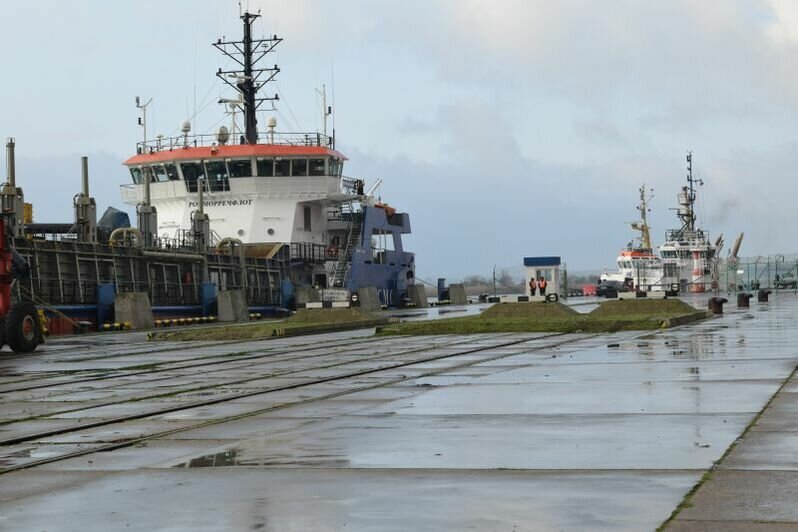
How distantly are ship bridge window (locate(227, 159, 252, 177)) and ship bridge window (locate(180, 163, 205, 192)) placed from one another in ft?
5.17

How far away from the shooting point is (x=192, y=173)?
6888 centimetres

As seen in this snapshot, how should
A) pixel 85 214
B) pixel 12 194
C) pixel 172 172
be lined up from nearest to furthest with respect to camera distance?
pixel 12 194, pixel 85 214, pixel 172 172

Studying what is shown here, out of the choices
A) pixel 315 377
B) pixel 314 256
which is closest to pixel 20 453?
pixel 315 377

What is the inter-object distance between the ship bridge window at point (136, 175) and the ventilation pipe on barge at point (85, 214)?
61.3ft

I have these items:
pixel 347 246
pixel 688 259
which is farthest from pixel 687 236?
pixel 347 246

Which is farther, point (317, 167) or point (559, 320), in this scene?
point (317, 167)

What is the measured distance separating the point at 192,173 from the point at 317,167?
22.1 feet

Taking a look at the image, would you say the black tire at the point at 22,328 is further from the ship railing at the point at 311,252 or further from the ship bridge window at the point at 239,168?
the ship railing at the point at 311,252

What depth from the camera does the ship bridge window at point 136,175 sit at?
70.8 metres

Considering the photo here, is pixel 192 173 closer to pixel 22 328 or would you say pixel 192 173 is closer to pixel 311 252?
pixel 311 252

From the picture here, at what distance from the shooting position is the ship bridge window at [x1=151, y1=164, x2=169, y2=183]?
69.5 m

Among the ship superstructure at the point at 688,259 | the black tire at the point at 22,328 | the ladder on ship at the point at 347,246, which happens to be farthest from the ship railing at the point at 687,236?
the black tire at the point at 22,328

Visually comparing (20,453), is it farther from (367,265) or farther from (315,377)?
(367,265)

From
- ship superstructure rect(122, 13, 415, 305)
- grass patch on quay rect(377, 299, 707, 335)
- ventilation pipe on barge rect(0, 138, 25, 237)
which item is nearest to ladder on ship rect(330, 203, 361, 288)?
ship superstructure rect(122, 13, 415, 305)
